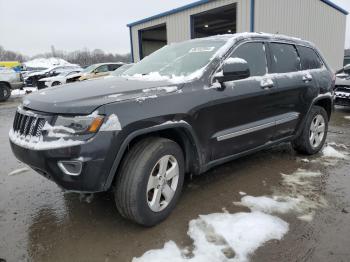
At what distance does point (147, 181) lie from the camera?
2.65 meters

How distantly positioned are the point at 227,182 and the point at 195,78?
1.45 m

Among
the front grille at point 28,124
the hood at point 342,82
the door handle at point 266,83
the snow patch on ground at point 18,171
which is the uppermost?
the door handle at point 266,83

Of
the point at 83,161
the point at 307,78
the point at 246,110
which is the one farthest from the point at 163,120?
the point at 307,78

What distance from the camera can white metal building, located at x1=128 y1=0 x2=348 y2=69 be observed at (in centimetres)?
1333

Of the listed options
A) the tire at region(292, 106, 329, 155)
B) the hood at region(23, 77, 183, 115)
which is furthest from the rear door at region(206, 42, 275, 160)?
the tire at region(292, 106, 329, 155)

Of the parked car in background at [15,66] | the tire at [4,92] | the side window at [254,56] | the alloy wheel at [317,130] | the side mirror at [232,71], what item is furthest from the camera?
the parked car in background at [15,66]

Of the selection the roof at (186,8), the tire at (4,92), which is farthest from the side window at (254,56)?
the tire at (4,92)

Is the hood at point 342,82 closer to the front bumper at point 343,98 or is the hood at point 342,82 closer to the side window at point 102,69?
the front bumper at point 343,98

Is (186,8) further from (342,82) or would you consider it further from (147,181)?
(147,181)

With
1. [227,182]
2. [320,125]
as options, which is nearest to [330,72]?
[320,125]

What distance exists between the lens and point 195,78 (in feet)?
10.1

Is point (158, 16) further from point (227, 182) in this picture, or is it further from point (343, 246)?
point (343, 246)

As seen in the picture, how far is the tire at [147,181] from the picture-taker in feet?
8.55

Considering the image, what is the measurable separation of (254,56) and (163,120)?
169cm
